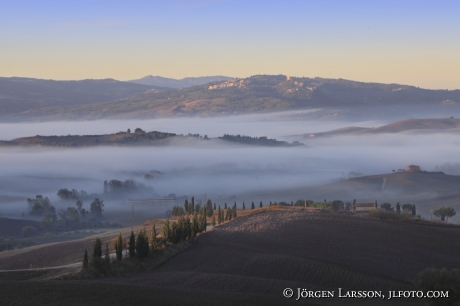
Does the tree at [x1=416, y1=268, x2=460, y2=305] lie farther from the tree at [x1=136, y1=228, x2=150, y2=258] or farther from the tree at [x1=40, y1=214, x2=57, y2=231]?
the tree at [x1=40, y1=214, x2=57, y2=231]

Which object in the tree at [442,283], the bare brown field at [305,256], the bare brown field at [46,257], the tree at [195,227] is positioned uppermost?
the tree at [442,283]

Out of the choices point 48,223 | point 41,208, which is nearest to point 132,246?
point 48,223

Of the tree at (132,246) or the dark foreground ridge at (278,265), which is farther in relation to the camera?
the tree at (132,246)

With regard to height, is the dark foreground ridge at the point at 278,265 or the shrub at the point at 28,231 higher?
the dark foreground ridge at the point at 278,265

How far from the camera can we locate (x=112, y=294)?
2656cm

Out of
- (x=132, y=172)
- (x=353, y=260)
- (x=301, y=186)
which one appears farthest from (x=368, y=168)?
(x=353, y=260)

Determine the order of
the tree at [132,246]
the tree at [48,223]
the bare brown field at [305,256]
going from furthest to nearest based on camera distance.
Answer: the tree at [48,223], the tree at [132,246], the bare brown field at [305,256]

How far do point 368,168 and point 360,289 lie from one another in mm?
157746

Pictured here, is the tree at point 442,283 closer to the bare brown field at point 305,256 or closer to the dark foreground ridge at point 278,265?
the dark foreground ridge at point 278,265

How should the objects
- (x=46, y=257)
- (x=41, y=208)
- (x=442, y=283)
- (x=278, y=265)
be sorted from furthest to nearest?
(x=41, y=208) → (x=46, y=257) → (x=278, y=265) → (x=442, y=283)

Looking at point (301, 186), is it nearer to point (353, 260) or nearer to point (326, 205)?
point (326, 205)

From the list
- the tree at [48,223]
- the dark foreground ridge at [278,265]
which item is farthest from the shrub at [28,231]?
the dark foreground ridge at [278,265]

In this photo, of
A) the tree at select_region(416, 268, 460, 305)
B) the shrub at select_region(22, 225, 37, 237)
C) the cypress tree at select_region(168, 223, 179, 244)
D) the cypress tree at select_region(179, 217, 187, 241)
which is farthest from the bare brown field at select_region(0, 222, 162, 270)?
the shrub at select_region(22, 225, 37, 237)

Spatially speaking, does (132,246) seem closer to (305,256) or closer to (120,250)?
(120,250)
